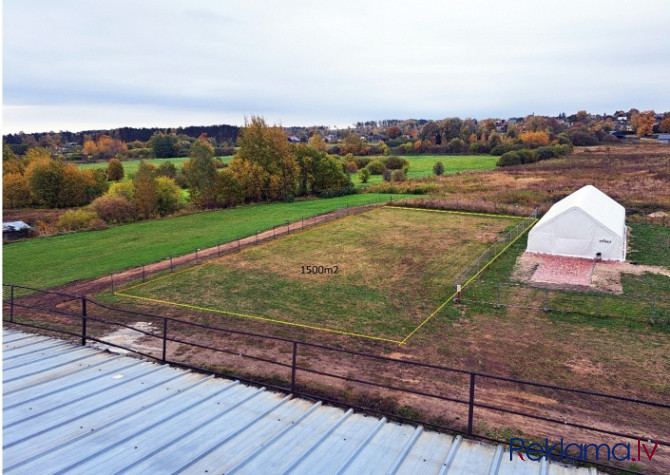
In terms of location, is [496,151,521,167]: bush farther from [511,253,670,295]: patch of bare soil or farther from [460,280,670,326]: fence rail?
[460,280,670,326]: fence rail

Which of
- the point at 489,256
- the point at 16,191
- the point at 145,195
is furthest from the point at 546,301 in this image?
the point at 16,191

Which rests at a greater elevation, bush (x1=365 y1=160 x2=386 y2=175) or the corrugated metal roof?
bush (x1=365 y1=160 x2=386 y2=175)

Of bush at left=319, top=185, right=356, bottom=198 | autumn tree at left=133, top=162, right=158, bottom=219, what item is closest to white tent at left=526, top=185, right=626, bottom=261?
bush at left=319, top=185, right=356, bottom=198

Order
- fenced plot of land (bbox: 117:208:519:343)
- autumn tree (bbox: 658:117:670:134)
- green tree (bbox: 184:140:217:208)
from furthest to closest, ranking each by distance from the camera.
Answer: autumn tree (bbox: 658:117:670:134) → green tree (bbox: 184:140:217:208) → fenced plot of land (bbox: 117:208:519:343)

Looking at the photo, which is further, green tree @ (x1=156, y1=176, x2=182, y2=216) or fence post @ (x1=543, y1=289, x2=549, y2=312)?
green tree @ (x1=156, y1=176, x2=182, y2=216)

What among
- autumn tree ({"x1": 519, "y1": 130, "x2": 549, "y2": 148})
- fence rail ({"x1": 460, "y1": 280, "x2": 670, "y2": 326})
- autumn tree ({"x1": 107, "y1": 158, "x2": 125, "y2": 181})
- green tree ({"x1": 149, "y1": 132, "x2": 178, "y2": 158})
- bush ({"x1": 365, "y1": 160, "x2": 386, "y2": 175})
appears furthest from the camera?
green tree ({"x1": 149, "y1": 132, "x2": 178, "y2": 158})

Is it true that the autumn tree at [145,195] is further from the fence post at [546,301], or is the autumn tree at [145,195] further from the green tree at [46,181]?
the fence post at [546,301]

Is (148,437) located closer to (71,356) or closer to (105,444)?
(105,444)
